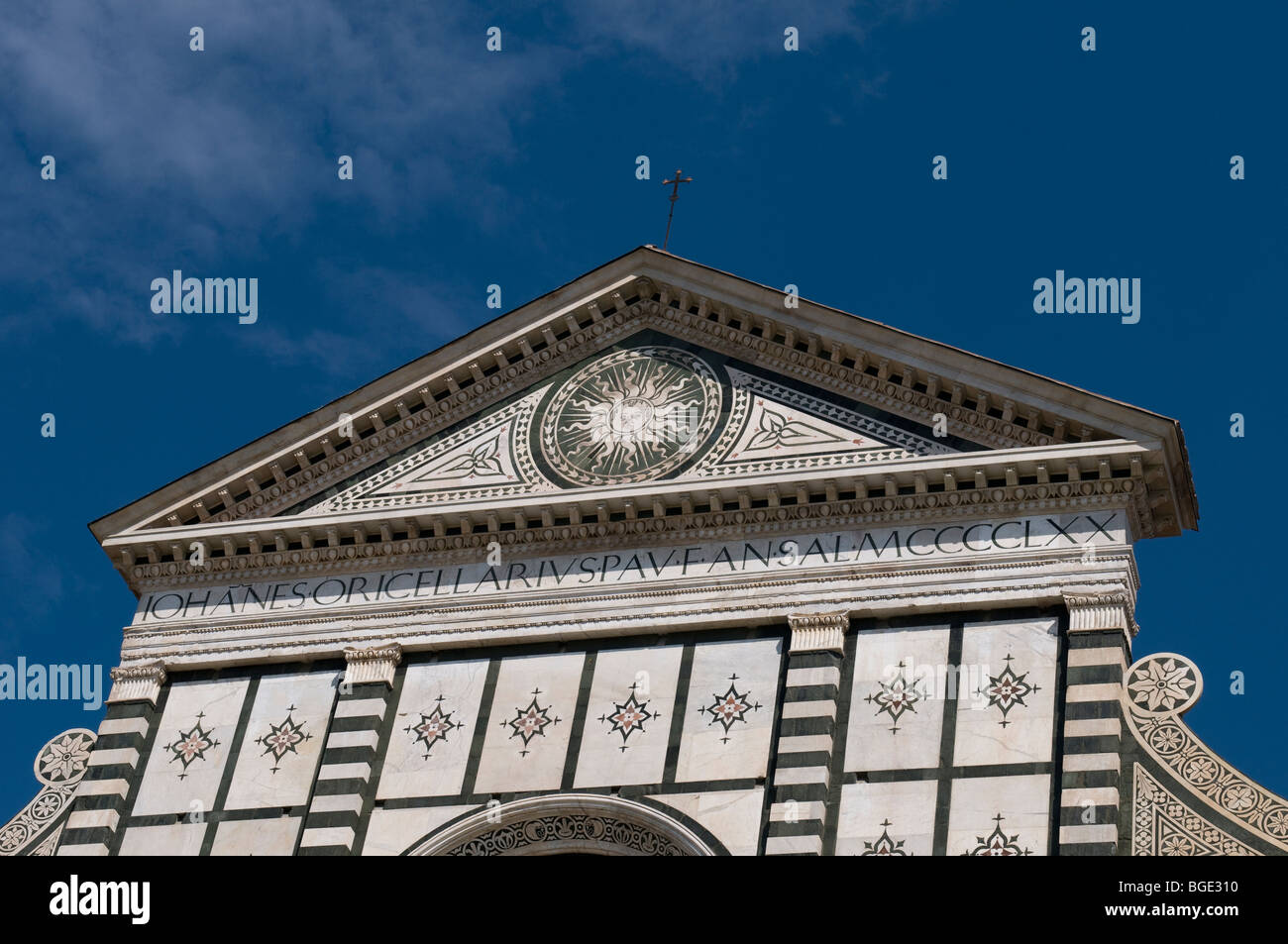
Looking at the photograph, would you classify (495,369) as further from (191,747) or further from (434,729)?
(191,747)

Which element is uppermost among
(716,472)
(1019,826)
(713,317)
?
(713,317)

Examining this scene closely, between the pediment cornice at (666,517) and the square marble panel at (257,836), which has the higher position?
the pediment cornice at (666,517)

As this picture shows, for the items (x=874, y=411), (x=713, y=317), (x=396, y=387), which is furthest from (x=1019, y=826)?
(x=396, y=387)

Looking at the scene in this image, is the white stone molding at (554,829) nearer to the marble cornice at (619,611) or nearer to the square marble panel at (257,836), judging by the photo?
the square marble panel at (257,836)

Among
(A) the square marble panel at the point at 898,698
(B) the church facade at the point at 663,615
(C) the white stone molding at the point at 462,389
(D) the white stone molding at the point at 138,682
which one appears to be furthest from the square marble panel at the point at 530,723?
(D) the white stone molding at the point at 138,682

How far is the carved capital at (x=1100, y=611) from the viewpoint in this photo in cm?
2262

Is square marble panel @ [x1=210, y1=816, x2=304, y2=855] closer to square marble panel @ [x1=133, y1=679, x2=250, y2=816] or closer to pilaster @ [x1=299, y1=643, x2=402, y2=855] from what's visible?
pilaster @ [x1=299, y1=643, x2=402, y2=855]

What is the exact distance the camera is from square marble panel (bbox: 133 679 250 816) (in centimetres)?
2456

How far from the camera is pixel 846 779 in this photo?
22422mm

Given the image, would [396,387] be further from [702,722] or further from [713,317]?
[702,722]

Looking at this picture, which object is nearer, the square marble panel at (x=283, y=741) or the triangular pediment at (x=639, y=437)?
the square marble panel at (x=283, y=741)

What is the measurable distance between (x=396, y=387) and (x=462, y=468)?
1300 mm

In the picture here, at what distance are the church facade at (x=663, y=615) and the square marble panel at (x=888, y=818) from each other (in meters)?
0.03
